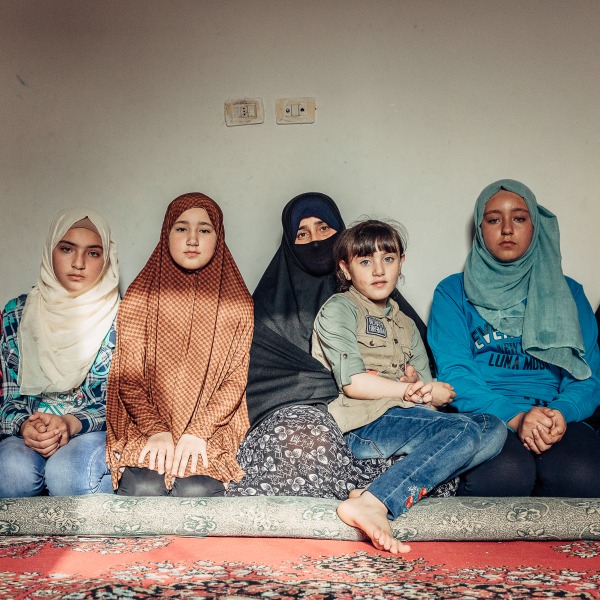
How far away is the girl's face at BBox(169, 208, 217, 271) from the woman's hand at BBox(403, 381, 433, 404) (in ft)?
2.88

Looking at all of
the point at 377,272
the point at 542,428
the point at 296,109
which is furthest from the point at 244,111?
the point at 542,428

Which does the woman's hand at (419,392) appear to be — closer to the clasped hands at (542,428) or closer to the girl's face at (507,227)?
the clasped hands at (542,428)

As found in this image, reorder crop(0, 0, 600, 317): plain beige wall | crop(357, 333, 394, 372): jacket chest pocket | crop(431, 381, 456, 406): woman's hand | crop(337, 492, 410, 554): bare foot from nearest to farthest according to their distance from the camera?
1. crop(337, 492, 410, 554): bare foot
2. crop(431, 381, 456, 406): woman's hand
3. crop(357, 333, 394, 372): jacket chest pocket
4. crop(0, 0, 600, 317): plain beige wall

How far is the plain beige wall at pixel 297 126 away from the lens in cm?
297

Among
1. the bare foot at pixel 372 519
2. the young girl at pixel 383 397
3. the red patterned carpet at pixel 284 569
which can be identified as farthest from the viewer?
the young girl at pixel 383 397

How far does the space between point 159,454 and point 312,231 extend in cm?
104

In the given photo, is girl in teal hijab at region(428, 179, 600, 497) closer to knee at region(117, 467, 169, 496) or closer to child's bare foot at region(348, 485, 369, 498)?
child's bare foot at region(348, 485, 369, 498)

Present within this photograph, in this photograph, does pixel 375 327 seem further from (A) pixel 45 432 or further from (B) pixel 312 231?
(A) pixel 45 432

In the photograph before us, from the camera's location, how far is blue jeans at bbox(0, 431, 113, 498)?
2.26m

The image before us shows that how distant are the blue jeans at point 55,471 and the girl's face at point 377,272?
1.05m

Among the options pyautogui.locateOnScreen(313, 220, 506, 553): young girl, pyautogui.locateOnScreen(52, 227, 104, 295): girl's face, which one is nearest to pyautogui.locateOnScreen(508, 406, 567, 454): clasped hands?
pyautogui.locateOnScreen(313, 220, 506, 553): young girl

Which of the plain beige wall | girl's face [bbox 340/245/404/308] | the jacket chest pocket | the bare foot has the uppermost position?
the plain beige wall

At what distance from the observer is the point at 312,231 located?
2730 mm

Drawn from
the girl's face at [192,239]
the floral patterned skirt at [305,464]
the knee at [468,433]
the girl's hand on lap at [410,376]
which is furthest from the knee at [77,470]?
the knee at [468,433]
